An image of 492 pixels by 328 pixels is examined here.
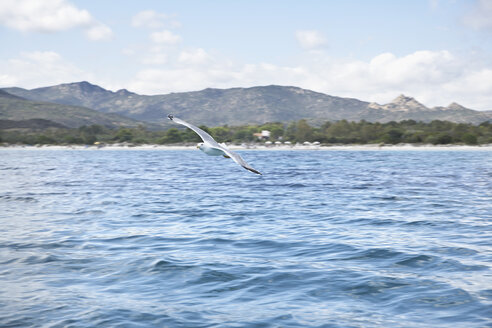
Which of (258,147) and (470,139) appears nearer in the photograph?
(470,139)

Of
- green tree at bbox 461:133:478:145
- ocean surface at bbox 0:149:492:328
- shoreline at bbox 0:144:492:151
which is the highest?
green tree at bbox 461:133:478:145

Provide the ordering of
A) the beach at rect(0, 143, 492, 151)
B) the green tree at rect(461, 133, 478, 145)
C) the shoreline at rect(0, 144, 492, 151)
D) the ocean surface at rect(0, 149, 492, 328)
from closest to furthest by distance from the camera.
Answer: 1. the ocean surface at rect(0, 149, 492, 328)
2. the green tree at rect(461, 133, 478, 145)
3. the beach at rect(0, 143, 492, 151)
4. the shoreline at rect(0, 144, 492, 151)

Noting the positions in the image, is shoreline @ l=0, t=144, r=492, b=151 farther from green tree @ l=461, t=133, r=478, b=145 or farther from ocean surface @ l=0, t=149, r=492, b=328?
ocean surface @ l=0, t=149, r=492, b=328

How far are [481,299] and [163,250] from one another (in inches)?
348

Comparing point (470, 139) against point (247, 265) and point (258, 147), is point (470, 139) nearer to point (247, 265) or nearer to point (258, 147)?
point (258, 147)

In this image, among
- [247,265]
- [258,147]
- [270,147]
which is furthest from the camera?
[270,147]

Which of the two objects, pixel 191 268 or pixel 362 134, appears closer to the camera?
pixel 191 268

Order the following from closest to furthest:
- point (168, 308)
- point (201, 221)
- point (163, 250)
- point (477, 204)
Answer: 1. point (168, 308)
2. point (163, 250)
3. point (201, 221)
4. point (477, 204)

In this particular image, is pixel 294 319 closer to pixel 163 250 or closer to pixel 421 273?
pixel 421 273

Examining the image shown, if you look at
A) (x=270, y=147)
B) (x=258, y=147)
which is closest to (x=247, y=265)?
(x=258, y=147)

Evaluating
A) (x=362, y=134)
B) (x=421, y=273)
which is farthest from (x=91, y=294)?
(x=362, y=134)

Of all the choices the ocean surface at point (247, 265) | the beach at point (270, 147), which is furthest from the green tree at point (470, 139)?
the ocean surface at point (247, 265)

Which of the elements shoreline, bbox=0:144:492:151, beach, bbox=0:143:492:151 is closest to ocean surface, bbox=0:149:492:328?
beach, bbox=0:143:492:151

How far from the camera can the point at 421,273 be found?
1319 cm
